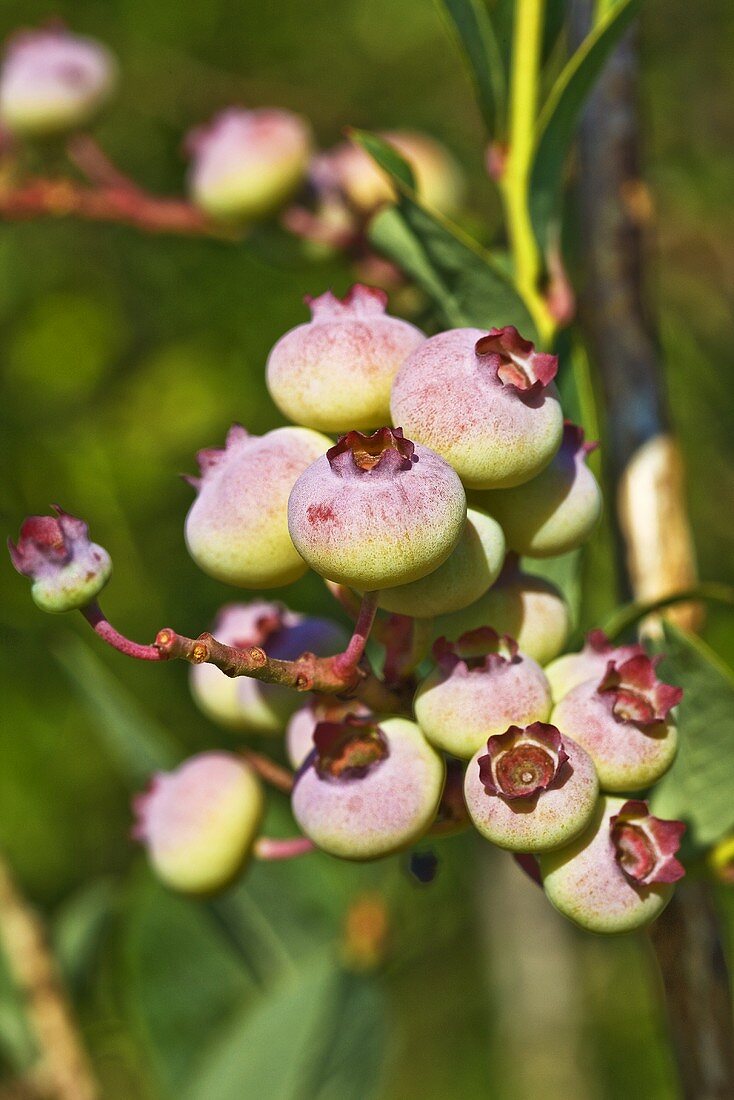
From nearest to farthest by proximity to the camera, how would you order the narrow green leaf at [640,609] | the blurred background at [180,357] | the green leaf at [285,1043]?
the narrow green leaf at [640,609]
the green leaf at [285,1043]
the blurred background at [180,357]

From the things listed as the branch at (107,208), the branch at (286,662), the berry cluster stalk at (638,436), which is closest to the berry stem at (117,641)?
the branch at (286,662)

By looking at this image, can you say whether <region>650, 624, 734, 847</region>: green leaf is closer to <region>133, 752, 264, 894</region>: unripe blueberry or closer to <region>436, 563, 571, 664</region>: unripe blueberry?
<region>436, 563, 571, 664</region>: unripe blueberry

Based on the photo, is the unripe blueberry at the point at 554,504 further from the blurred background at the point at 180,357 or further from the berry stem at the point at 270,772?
the blurred background at the point at 180,357

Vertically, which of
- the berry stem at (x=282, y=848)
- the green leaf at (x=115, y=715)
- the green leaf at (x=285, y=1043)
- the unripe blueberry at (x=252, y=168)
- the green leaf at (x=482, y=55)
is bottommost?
the green leaf at (x=285, y=1043)

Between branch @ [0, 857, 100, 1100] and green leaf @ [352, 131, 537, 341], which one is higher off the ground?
green leaf @ [352, 131, 537, 341]

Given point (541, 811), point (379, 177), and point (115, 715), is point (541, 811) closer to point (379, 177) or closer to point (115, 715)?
point (115, 715)

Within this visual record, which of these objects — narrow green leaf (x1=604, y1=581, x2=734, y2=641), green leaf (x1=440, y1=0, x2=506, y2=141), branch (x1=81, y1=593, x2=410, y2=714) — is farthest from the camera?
green leaf (x1=440, y1=0, x2=506, y2=141)

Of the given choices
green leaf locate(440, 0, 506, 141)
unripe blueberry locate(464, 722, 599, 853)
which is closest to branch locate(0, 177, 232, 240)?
green leaf locate(440, 0, 506, 141)
